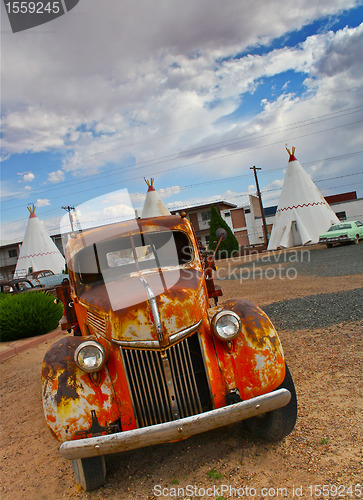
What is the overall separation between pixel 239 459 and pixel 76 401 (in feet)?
4.02

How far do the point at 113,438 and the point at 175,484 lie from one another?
2.03 feet

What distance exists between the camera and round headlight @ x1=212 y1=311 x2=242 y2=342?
2.73 metres

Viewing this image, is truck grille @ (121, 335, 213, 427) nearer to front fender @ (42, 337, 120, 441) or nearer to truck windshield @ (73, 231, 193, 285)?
front fender @ (42, 337, 120, 441)

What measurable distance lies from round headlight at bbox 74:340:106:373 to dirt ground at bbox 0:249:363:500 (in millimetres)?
859

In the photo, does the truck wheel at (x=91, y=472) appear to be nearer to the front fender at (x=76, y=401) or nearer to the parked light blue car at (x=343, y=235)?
the front fender at (x=76, y=401)

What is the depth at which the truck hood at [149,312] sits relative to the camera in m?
2.62

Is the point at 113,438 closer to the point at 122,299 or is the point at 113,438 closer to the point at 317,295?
the point at 122,299

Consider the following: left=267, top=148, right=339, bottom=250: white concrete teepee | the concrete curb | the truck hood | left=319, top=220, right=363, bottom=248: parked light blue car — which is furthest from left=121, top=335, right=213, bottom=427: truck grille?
left=267, top=148, right=339, bottom=250: white concrete teepee

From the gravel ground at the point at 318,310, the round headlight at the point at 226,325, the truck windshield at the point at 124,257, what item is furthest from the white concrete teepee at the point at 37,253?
the round headlight at the point at 226,325

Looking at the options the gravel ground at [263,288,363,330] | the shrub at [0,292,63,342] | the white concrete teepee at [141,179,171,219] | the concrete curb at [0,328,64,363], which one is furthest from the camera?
the white concrete teepee at [141,179,171,219]

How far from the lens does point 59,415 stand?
8.23 ft

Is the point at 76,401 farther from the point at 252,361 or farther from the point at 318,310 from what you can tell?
the point at 318,310

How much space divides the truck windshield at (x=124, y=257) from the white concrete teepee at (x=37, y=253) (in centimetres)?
2238

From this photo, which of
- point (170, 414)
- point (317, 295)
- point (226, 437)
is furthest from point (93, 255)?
point (317, 295)
